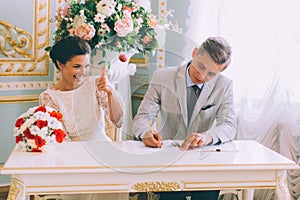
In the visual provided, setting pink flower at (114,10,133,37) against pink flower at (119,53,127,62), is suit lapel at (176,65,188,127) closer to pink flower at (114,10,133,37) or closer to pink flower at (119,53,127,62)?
pink flower at (119,53,127,62)

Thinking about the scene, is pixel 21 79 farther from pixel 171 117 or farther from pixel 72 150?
pixel 171 117

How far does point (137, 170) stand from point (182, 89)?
1.52 feet

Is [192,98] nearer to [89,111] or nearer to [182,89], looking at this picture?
[182,89]

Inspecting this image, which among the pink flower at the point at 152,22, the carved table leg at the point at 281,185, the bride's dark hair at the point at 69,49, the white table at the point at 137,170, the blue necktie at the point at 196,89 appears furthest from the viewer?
the pink flower at the point at 152,22

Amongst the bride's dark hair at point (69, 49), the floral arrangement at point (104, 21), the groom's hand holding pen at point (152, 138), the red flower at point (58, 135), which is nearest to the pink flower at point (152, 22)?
the floral arrangement at point (104, 21)

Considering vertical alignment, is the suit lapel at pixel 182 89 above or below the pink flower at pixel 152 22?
below

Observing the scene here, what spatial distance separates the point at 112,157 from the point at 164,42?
57 cm

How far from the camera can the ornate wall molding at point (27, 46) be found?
3.63 m

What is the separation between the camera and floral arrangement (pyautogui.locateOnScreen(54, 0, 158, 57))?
276 centimetres

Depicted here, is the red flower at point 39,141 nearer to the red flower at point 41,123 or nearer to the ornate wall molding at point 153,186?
the red flower at point 41,123

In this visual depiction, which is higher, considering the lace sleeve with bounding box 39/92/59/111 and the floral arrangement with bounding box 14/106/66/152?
the lace sleeve with bounding box 39/92/59/111

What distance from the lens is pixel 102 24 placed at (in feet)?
9.45

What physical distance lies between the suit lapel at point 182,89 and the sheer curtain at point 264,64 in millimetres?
968

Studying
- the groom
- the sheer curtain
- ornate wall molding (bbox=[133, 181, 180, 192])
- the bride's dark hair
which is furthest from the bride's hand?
the sheer curtain
